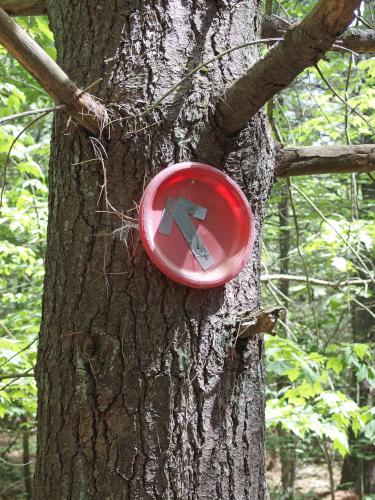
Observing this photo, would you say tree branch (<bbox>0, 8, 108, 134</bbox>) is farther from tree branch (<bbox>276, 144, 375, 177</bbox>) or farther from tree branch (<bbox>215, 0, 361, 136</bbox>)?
tree branch (<bbox>276, 144, 375, 177</bbox>)

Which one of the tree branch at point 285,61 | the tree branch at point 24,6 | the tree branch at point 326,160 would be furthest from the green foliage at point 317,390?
the tree branch at point 24,6

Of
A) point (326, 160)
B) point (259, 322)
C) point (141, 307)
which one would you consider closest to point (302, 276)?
point (326, 160)

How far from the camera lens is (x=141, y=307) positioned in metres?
1.41

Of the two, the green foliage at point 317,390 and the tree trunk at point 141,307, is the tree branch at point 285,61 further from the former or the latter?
the green foliage at point 317,390

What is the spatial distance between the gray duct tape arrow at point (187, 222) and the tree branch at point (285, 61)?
24cm

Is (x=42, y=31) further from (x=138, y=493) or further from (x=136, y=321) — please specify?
(x=138, y=493)

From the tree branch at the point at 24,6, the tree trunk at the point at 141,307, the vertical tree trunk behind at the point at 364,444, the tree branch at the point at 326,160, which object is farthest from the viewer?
the vertical tree trunk behind at the point at 364,444

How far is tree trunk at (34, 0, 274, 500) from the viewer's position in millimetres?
1377

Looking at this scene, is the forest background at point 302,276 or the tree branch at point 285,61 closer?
the tree branch at point 285,61

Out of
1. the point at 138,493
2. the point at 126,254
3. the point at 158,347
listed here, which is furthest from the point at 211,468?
the point at 126,254

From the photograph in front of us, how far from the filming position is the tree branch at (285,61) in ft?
3.67

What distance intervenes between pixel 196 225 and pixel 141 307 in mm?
277

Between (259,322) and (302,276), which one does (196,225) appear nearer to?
(259,322)

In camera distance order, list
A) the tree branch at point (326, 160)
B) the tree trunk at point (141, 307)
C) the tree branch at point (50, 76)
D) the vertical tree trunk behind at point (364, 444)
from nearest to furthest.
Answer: the tree branch at point (50, 76), the tree trunk at point (141, 307), the tree branch at point (326, 160), the vertical tree trunk behind at point (364, 444)
